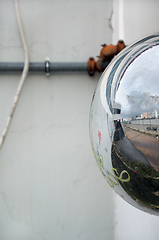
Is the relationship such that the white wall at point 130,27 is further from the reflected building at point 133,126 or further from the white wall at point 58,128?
the reflected building at point 133,126

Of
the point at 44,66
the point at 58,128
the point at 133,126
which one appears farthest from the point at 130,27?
the point at 133,126

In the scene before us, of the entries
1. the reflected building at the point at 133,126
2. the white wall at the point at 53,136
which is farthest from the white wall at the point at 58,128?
the reflected building at the point at 133,126

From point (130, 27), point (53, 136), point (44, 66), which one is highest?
point (130, 27)

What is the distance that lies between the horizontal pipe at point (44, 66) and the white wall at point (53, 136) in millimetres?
41

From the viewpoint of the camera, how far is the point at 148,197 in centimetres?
24

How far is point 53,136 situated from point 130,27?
1.68 feet

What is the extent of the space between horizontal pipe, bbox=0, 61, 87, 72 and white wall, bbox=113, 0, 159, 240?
0.20 m

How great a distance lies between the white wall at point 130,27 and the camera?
63cm

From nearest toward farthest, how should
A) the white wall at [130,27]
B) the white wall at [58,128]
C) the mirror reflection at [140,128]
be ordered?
the mirror reflection at [140,128], the white wall at [130,27], the white wall at [58,128]

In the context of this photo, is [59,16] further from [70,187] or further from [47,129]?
[70,187]

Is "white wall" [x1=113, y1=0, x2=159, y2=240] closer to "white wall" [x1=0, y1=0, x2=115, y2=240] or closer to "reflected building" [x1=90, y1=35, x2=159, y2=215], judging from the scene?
"white wall" [x1=0, y1=0, x2=115, y2=240]

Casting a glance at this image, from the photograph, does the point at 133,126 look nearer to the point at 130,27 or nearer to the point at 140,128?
the point at 140,128

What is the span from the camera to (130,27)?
2.51 ft

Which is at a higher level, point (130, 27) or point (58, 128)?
point (130, 27)
